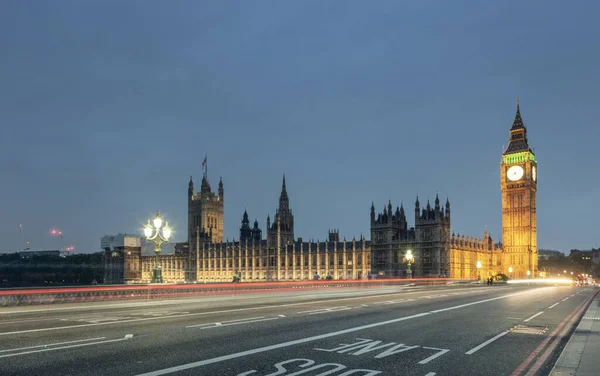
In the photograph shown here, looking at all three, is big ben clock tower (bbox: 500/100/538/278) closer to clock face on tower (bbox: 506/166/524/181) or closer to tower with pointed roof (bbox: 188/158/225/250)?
clock face on tower (bbox: 506/166/524/181)

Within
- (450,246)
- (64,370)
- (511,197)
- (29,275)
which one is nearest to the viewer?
(64,370)

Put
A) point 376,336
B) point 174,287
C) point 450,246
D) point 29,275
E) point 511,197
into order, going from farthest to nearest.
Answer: point 511,197 < point 29,275 < point 450,246 < point 174,287 < point 376,336

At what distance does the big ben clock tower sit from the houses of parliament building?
23 cm

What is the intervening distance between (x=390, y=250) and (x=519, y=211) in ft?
146

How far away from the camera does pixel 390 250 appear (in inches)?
4065

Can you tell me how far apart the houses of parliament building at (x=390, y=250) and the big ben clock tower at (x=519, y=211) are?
0.23m

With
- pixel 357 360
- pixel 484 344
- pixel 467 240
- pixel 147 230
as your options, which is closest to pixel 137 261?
pixel 467 240

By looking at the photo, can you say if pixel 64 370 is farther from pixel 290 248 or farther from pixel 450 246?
pixel 290 248

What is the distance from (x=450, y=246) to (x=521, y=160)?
4633 centimetres

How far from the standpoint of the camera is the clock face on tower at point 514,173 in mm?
129750

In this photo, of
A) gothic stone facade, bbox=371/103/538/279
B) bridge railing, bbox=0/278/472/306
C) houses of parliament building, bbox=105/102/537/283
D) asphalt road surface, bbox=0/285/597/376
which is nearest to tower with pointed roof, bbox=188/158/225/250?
houses of parliament building, bbox=105/102/537/283

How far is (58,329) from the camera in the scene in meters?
15.2

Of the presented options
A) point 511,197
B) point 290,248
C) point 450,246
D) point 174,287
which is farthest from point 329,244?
point 174,287

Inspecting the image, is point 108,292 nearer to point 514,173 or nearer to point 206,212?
point 514,173
